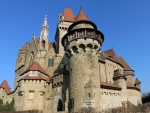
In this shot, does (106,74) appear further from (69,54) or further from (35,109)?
(35,109)

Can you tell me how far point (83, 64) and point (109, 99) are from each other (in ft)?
21.9

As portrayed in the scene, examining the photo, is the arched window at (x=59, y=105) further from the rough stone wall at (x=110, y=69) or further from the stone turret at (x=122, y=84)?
the rough stone wall at (x=110, y=69)

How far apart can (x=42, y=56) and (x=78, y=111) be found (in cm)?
1769

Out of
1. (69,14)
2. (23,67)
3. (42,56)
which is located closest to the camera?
(42,56)

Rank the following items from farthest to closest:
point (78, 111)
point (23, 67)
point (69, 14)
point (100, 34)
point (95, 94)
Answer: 1. point (69, 14)
2. point (23, 67)
3. point (100, 34)
4. point (95, 94)
5. point (78, 111)

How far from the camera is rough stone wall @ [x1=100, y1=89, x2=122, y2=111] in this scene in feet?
79.9

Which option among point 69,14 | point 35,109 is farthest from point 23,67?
point 69,14

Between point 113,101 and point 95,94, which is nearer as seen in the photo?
point 95,94

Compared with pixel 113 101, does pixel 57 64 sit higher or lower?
higher

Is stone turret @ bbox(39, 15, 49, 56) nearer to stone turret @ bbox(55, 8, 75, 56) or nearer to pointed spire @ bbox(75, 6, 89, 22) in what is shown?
stone turret @ bbox(55, 8, 75, 56)

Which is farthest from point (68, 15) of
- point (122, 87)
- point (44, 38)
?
point (122, 87)

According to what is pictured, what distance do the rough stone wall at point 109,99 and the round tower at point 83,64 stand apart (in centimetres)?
263

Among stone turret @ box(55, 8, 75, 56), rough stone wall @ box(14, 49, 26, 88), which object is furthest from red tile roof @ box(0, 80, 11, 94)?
stone turret @ box(55, 8, 75, 56)

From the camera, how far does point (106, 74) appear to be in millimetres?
32375
